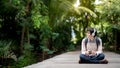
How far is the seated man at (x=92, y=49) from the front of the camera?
10531 mm

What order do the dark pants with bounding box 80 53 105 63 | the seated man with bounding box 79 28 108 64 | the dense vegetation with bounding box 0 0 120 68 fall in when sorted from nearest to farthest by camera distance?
1. the seated man with bounding box 79 28 108 64
2. the dark pants with bounding box 80 53 105 63
3. the dense vegetation with bounding box 0 0 120 68

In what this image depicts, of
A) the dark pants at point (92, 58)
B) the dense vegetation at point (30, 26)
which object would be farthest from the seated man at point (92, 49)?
the dense vegetation at point (30, 26)

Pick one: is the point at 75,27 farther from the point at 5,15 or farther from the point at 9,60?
the point at 9,60

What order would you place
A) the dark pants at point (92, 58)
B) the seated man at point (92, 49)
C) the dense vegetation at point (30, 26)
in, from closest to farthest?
the seated man at point (92, 49), the dark pants at point (92, 58), the dense vegetation at point (30, 26)

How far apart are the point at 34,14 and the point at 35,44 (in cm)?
456

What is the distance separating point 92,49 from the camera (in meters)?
10.7

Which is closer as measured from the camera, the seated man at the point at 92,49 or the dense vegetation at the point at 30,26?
the seated man at the point at 92,49

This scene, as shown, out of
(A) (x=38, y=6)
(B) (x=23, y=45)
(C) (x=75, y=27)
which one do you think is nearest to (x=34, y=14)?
(A) (x=38, y=6)

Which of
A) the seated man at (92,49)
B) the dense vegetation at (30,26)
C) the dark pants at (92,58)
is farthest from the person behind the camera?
the dense vegetation at (30,26)

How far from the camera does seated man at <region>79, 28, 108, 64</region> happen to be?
34.6 ft

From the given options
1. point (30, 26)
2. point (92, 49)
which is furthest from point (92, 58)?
point (30, 26)

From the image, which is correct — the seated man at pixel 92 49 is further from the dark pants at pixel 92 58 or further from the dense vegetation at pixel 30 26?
the dense vegetation at pixel 30 26

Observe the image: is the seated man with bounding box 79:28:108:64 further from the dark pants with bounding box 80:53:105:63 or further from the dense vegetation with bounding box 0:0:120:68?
the dense vegetation with bounding box 0:0:120:68

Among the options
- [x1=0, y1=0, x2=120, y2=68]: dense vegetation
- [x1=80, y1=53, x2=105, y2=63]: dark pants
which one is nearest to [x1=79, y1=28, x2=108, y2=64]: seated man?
[x1=80, y1=53, x2=105, y2=63]: dark pants
